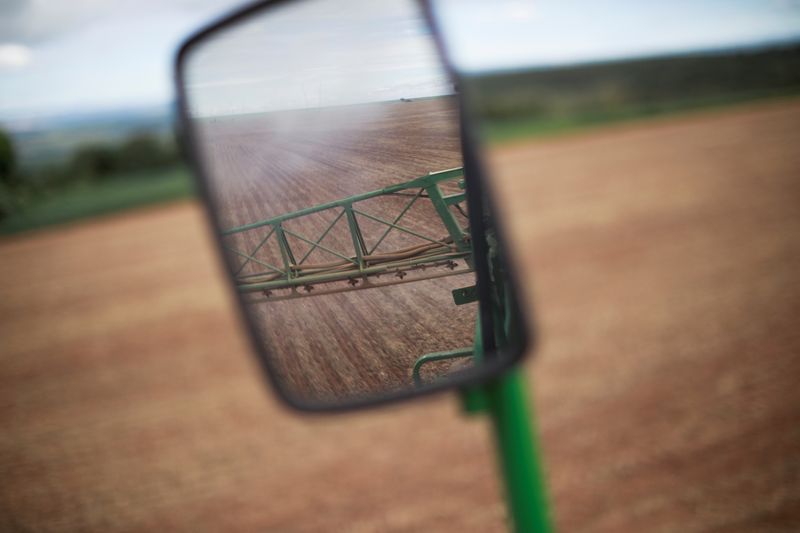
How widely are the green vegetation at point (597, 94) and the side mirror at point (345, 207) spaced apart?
23.9 meters

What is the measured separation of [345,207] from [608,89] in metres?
48.1

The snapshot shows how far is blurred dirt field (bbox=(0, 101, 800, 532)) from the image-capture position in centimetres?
380

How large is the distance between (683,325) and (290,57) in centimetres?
618

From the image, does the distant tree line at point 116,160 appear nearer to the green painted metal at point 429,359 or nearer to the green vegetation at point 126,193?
the green vegetation at point 126,193

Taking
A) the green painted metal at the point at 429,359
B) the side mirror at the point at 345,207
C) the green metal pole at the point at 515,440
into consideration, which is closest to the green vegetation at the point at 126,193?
the side mirror at the point at 345,207

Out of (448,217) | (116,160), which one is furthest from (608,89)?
(448,217)

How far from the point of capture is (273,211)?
43.9 inches

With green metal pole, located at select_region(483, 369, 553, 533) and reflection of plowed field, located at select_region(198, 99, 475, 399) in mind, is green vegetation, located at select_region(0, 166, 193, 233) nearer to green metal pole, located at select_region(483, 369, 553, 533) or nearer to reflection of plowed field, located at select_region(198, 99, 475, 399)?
reflection of plowed field, located at select_region(198, 99, 475, 399)

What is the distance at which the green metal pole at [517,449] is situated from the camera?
106cm

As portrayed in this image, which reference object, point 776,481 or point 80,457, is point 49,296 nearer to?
point 80,457

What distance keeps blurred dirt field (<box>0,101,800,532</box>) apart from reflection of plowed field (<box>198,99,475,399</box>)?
1.52 metres

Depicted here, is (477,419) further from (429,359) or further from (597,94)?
(597,94)

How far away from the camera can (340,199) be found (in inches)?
43.0

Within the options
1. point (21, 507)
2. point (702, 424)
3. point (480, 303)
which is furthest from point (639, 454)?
point (21, 507)
